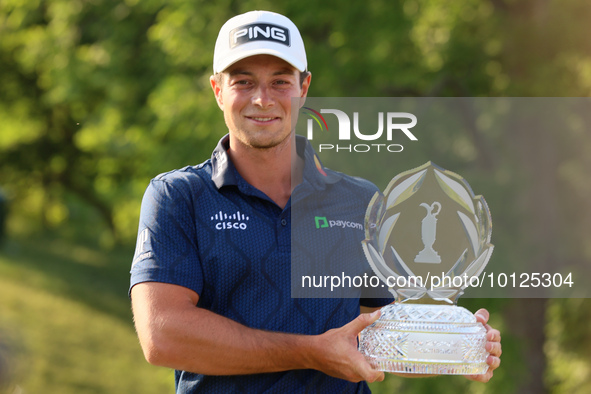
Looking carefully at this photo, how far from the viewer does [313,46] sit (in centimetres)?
738

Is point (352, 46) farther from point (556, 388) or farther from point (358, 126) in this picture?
point (358, 126)

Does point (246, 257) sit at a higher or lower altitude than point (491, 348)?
higher

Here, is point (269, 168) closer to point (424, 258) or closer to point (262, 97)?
point (262, 97)

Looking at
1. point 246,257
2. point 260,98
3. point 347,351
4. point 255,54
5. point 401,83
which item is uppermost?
point 401,83

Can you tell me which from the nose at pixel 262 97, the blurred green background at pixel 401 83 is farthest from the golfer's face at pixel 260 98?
the blurred green background at pixel 401 83

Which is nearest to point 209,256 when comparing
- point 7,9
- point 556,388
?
point 556,388

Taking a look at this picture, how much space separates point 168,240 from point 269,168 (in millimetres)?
399

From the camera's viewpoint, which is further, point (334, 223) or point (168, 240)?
point (334, 223)

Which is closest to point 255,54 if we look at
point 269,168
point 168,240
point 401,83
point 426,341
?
point 269,168

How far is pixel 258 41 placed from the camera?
87.7 inches

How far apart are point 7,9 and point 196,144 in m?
4.17

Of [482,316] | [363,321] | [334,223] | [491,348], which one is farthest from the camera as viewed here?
[334,223]

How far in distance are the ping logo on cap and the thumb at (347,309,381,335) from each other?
818mm

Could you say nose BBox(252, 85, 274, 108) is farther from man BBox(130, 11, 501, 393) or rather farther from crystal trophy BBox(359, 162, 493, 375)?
crystal trophy BBox(359, 162, 493, 375)
